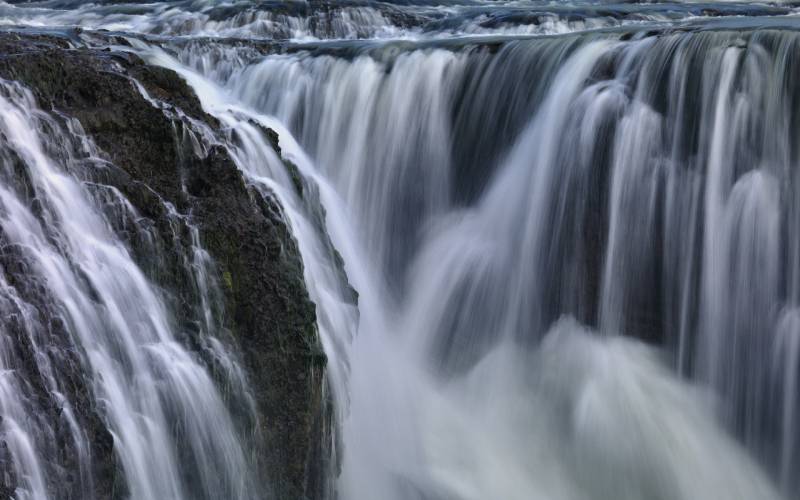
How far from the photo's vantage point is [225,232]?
5672 mm

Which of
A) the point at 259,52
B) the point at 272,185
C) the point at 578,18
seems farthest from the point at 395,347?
the point at 578,18

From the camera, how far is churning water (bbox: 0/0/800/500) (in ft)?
17.1

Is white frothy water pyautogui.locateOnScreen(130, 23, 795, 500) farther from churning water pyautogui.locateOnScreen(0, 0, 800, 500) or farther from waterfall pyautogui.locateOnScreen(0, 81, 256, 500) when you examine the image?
waterfall pyautogui.locateOnScreen(0, 81, 256, 500)

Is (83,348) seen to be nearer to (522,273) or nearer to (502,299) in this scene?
(502,299)

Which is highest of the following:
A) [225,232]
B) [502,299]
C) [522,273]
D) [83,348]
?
[225,232]

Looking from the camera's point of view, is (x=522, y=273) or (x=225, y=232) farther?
(x=522, y=273)

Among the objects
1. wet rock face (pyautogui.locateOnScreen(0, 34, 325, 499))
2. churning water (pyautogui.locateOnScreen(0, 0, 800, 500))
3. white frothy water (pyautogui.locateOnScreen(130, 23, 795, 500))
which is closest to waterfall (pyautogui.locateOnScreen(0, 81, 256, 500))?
churning water (pyautogui.locateOnScreen(0, 0, 800, 500))

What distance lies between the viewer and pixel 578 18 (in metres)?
13.8

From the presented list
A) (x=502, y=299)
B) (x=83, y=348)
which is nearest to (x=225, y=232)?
(x=83, y=348)

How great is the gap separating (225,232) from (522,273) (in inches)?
131

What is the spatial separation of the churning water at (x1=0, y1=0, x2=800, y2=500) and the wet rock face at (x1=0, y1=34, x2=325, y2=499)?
9.8 inches

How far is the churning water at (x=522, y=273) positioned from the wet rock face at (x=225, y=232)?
0.25 meters

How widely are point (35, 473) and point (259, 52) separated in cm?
766

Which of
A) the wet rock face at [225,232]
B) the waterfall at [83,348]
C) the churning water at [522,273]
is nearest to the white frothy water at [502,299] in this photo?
the churning water at [522,273]
